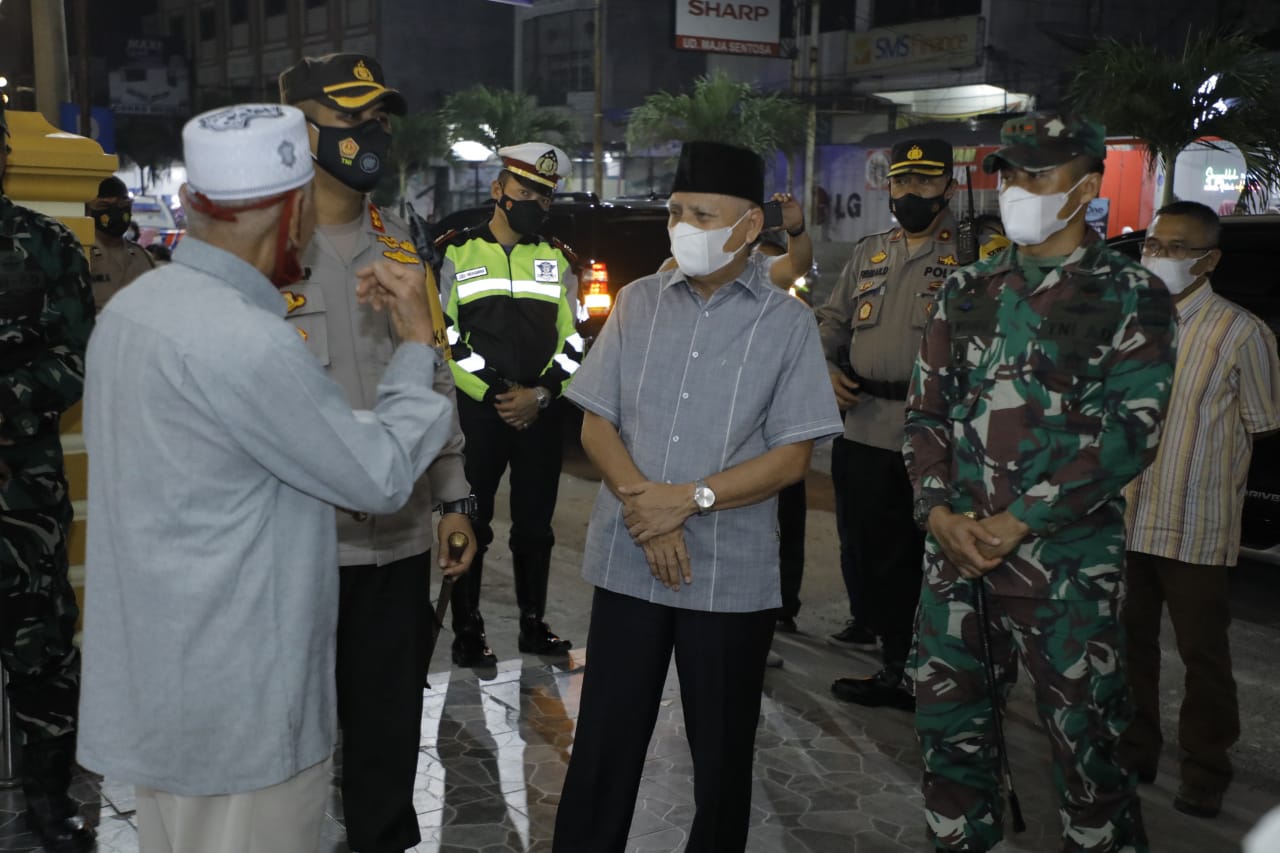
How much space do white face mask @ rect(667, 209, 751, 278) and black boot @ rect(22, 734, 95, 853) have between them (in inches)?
92.3

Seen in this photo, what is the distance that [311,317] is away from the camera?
127 inches

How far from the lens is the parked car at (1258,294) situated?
6578 mm

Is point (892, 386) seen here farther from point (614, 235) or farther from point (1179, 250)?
point (614, 235)

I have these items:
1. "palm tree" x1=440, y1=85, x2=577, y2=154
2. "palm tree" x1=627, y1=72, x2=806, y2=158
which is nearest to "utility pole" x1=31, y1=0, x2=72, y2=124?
"palm tree" x1=627, y1=72, x2=806, y2=158

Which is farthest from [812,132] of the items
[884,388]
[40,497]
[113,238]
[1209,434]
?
[40,497]

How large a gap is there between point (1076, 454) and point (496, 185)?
10.2 ft

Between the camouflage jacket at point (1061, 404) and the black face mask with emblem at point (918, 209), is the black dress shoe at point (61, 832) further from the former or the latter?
the black face mask with emblem at point (918, 209)

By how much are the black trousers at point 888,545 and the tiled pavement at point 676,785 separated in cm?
35

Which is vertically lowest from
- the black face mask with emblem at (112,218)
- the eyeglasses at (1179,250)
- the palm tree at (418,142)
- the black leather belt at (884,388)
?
the palm tree at (418,142)

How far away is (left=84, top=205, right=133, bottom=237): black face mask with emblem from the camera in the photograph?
7.40 meters

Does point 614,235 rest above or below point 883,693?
above

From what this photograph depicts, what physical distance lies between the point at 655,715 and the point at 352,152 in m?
1.64

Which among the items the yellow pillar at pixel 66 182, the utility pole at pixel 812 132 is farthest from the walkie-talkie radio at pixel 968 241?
the utility pole at pixel 812 132

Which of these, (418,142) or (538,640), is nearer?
(538,640)
